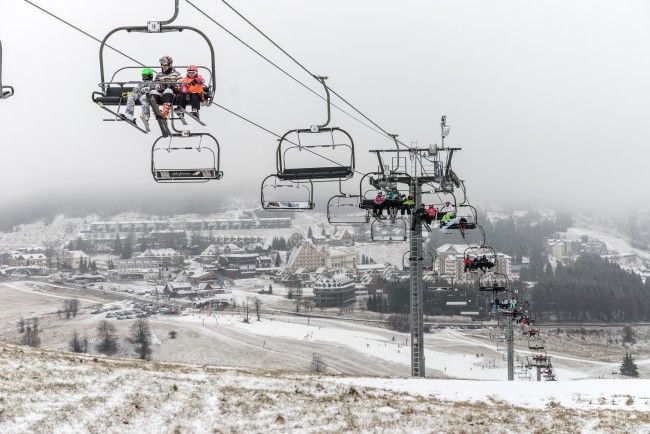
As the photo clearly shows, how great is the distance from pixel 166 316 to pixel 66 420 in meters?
157

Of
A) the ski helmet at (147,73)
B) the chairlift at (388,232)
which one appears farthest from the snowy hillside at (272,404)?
the chairlift at (388,232)

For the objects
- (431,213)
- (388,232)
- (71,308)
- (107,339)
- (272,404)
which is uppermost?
(431,213)

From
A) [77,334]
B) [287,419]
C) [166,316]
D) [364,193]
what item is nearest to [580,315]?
[166,316]

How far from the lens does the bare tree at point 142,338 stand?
11693cm

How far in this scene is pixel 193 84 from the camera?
11422mm

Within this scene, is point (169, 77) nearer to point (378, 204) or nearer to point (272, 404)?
point (272, 404)

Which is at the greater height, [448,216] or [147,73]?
[147,73]

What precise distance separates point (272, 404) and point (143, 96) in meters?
7.38

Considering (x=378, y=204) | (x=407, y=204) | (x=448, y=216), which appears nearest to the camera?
(x=378, y=204)

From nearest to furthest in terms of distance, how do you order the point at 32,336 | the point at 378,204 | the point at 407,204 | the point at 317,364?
the point at 378,204 < the point at 407,204 < the point at 317,364 < the point at 32,336

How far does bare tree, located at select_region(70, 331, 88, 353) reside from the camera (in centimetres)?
12067

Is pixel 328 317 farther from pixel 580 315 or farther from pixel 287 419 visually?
pixel 287 419

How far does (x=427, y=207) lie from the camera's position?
28.4 m

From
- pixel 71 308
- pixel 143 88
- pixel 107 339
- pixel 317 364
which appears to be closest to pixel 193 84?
pixel 143 88
